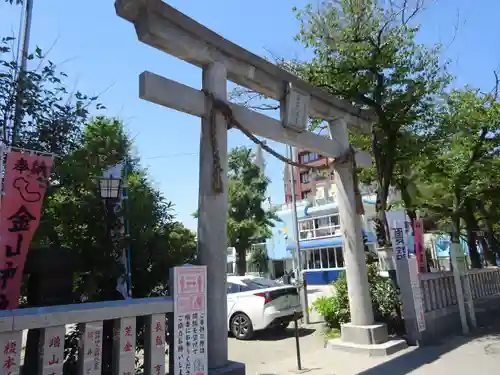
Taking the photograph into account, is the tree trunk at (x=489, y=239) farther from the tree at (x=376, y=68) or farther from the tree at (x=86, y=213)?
the tree at (x=86, y=213)

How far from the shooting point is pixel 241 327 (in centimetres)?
933

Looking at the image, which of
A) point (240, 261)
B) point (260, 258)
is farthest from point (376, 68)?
point (260, 258)

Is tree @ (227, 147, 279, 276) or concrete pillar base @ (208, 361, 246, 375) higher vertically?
tree @ (227, 147, 279, 276)

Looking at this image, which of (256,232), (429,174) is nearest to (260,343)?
(429,174)

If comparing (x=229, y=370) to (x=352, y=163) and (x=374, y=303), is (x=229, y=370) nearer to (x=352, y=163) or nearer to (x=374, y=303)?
(x=374, y=303)

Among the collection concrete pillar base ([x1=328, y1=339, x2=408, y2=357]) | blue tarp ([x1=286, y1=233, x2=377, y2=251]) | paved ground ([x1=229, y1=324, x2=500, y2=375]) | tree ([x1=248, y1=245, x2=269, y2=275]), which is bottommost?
paved ground ([x1=229, y1=324, x2=500, y2=375])

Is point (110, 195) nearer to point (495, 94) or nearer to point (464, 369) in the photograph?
point (464, 369)

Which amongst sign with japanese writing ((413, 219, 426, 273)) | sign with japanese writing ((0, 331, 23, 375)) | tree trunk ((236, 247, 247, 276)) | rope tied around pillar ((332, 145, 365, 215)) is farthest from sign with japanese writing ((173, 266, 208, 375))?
tree trunk ((236, 247, 247, 276))

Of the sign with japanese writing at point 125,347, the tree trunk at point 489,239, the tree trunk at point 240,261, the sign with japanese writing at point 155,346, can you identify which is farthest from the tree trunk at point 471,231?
the sign with japanese writing at point 125,347

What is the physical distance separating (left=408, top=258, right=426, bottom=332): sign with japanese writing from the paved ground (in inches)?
17.8

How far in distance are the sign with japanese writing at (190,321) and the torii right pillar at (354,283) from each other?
3820mm

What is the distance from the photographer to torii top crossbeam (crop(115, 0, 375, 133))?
179 inches

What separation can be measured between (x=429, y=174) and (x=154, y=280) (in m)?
12.6

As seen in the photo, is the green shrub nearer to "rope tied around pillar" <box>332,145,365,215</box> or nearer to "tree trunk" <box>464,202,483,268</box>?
"rope tied around pillar" <box>332,145,365,215</box>
